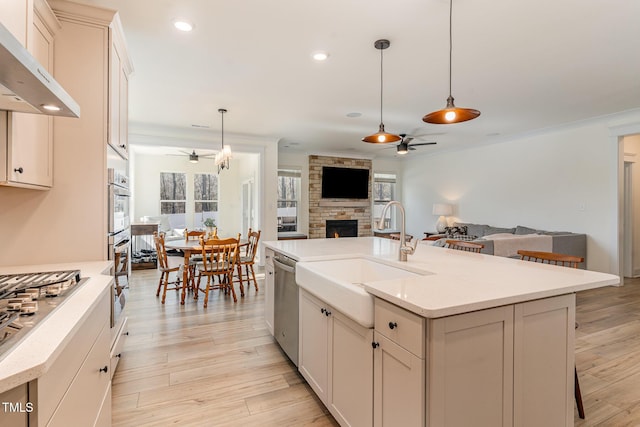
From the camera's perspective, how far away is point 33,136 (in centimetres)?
169

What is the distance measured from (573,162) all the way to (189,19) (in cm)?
609

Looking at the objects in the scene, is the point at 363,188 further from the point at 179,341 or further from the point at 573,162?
the point at 179,341

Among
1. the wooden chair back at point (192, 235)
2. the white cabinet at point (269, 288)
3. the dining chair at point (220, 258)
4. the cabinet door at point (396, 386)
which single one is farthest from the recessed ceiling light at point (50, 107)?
the wooden chair back at point (192, 235)

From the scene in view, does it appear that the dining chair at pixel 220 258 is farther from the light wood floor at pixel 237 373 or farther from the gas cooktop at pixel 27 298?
the gas cooktop at pixel 27 298

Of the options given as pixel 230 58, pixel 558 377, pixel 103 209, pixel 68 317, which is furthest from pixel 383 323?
pixel 230 58

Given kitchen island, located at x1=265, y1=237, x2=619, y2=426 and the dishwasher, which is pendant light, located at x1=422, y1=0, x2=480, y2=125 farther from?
the dishwasher

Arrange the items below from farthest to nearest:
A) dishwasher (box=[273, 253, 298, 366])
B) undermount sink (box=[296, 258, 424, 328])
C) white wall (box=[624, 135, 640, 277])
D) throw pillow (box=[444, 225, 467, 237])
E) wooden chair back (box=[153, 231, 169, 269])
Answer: throw pillow (box=[444, 225, 467, 237]) < white wall (box=[624, 135, 640, 277]) < wooden chair back (box=[153, 231, 169, 269]) < dishwasher (box=[273, 253, 298, 366]) < undermount sink (box=[296, 258, 424, 328])

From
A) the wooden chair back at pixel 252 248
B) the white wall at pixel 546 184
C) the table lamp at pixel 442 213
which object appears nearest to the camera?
the wooden chair back at pixel 252 248

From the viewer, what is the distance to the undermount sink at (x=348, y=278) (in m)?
1.46

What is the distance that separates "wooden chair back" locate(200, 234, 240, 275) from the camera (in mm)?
4039

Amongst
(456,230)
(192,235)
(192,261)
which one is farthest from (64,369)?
(456,230)

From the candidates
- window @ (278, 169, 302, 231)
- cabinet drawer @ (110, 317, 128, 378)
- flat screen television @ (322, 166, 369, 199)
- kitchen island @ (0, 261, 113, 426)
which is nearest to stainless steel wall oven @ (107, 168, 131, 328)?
cabinet drawer @ (110, 317, 128, 378)

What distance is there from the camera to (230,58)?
2967 millimetres

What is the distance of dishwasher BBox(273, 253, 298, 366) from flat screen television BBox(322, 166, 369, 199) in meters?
5.48
